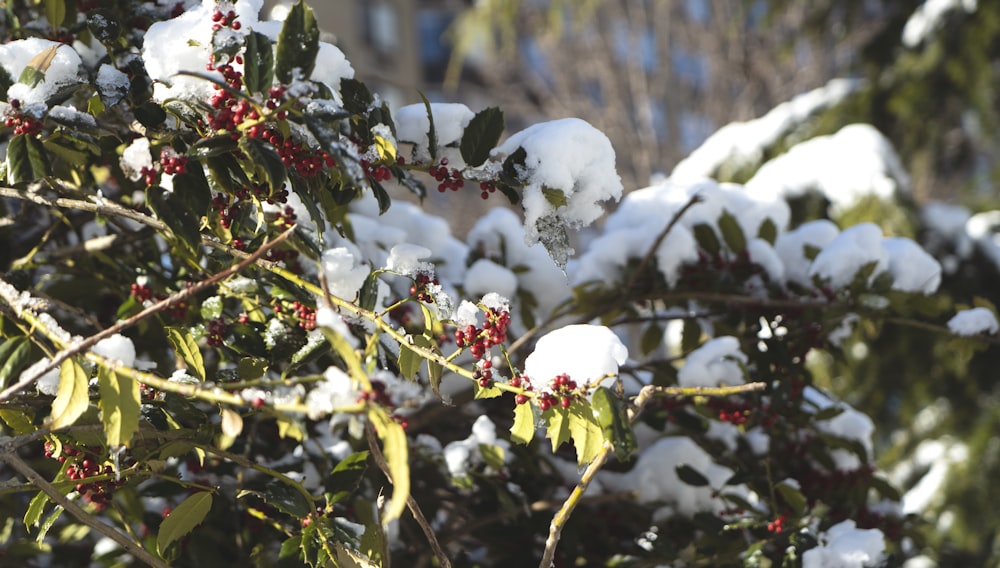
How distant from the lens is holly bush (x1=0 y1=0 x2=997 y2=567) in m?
0.88

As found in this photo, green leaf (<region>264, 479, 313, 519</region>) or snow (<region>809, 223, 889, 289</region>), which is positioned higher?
snow (<region>809, 223, 889, 289</region>)

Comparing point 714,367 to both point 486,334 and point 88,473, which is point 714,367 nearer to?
point 486,334

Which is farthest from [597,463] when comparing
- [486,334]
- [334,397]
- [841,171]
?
[841,171]

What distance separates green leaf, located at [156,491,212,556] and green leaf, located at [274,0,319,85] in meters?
0.47

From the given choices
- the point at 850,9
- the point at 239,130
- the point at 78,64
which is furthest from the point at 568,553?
the point at 850,9

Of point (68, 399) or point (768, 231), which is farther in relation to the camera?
point (768, 231)

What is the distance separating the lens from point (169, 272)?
54.5 inches

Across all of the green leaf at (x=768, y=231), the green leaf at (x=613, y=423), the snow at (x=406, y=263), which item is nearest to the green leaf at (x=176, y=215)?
the snow at (x=406, y=263)

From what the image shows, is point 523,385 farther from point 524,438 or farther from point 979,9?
point 979,9

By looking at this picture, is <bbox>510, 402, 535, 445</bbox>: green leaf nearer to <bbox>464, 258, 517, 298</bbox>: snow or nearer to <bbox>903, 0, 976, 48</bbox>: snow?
<bbox>464, 258, 517, 298</bbox>: snow

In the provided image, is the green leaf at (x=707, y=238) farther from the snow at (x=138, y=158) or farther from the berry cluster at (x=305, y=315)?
the snow at (x=138, y=158)

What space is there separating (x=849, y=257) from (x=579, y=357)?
834 mm

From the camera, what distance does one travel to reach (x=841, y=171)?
271cm

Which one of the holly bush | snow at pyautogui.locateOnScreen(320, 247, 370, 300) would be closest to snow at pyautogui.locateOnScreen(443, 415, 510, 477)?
the holly bush
